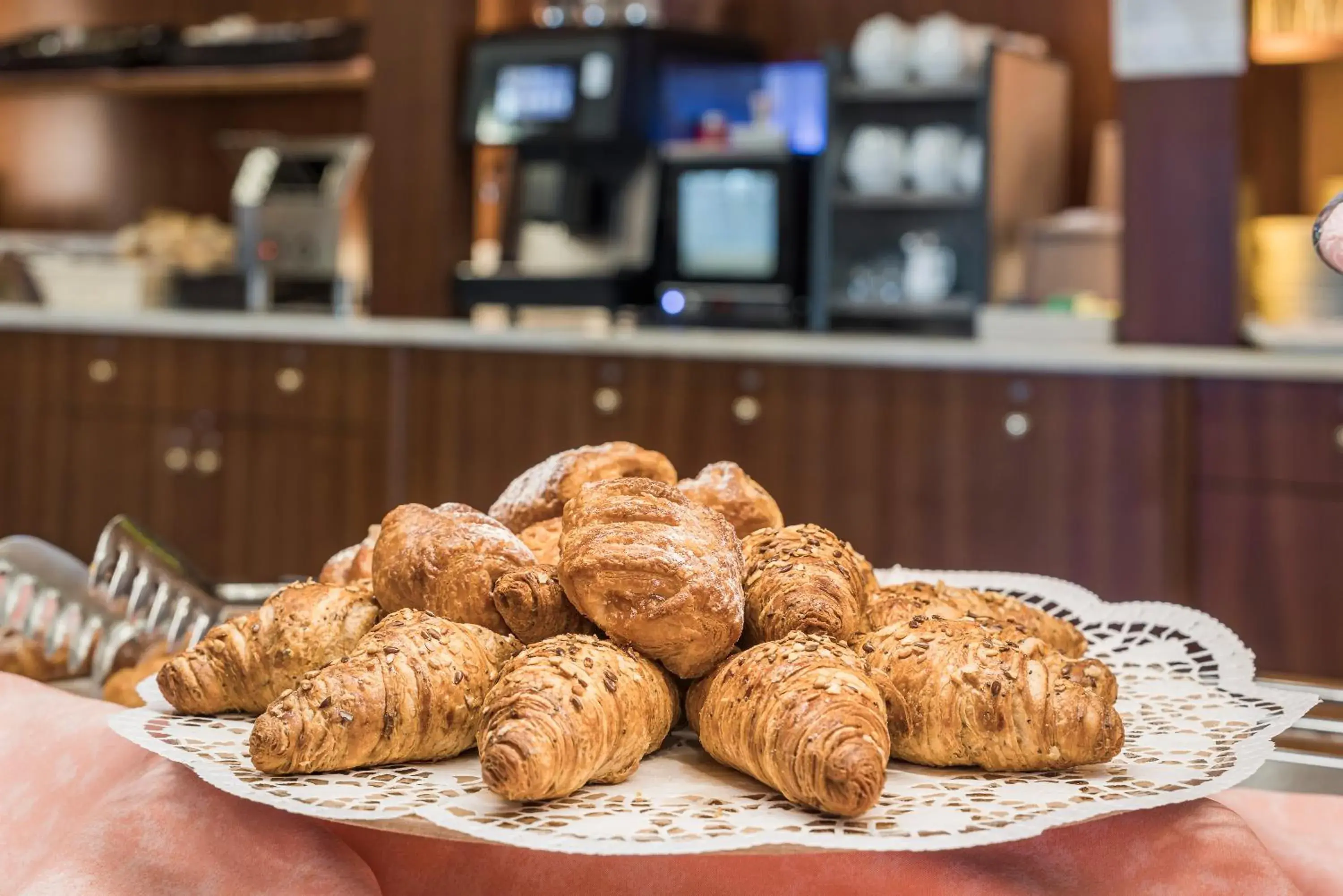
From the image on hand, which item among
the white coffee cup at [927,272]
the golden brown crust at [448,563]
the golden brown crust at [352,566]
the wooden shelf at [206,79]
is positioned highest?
the wooden shelf at [206,79]

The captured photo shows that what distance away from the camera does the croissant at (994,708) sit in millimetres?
717

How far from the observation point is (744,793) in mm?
704

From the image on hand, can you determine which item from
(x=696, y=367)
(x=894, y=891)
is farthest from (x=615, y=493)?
(x=696, y=367)

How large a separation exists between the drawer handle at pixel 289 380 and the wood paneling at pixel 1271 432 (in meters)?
2.15

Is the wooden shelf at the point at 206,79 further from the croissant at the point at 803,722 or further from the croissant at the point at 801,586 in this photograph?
the croissant at the point at 803,722

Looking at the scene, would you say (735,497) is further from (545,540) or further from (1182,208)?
(1182,208)

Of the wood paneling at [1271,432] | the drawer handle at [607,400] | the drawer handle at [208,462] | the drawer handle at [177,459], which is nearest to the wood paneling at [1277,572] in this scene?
the wood paneling at [1271,432]

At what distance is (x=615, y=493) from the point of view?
2.63 feet

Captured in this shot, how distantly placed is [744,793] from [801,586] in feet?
0.40

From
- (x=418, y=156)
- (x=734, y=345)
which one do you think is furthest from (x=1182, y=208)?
(x=418, y=156)

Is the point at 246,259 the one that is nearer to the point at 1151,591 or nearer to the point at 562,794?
the point at 1151,591

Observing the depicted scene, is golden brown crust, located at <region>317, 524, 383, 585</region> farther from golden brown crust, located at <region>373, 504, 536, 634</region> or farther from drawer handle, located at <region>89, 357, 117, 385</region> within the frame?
drawer handle, located at <region>89, 357, 117, 385</region>

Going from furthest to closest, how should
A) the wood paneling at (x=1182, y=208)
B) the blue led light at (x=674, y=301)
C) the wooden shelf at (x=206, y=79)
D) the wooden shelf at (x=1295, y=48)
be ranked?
1. the wooden shelf at (x=206, y=79)
2. the blue led light at (x=674, y=301)
3. the wooden shelf at (x=1295, y=48)
4. the wood paneling at (x=1182, y=208)

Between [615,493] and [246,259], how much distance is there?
11.8 ft
